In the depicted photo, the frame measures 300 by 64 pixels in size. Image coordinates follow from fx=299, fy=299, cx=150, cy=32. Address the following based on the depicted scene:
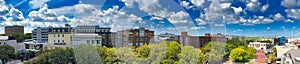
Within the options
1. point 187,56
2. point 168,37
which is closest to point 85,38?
point 168,37

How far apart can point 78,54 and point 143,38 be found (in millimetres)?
283

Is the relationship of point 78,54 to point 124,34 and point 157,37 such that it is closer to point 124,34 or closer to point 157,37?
point 124,34

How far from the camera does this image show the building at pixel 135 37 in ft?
3.38

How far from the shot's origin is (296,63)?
14.7ft

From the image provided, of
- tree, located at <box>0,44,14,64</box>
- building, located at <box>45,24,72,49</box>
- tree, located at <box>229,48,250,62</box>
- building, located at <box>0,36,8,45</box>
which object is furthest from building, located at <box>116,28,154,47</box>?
tree, located at <box>229,48,250,62</box>

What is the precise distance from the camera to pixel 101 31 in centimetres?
104

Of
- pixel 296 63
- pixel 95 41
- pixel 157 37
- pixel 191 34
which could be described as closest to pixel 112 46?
pixel 95 41

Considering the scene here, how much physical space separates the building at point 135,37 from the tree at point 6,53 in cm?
314

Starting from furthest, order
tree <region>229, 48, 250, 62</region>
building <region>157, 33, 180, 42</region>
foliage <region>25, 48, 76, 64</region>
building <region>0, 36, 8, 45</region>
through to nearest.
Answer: tree <region>229, 48, 250, 62</region>
building <region>0, 36, 8, 45</region>
foliage <region>25, 48, 76, 64</region>
building <region>157, 33, 180, 42</region>

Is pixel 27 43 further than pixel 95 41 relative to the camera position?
Yes

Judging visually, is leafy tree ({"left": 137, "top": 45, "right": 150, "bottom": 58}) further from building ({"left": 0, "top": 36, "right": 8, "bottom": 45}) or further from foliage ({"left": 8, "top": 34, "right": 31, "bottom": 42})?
building ({"left": 0, "top": 36, "right": 8, "bottom": 45})

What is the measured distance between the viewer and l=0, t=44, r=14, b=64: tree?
12.2 ft

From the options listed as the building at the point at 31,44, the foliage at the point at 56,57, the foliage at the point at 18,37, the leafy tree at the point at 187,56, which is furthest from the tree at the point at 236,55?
the leafy tree at the point at 187,56

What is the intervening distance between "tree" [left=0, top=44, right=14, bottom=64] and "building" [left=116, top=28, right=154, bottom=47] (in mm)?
3141
